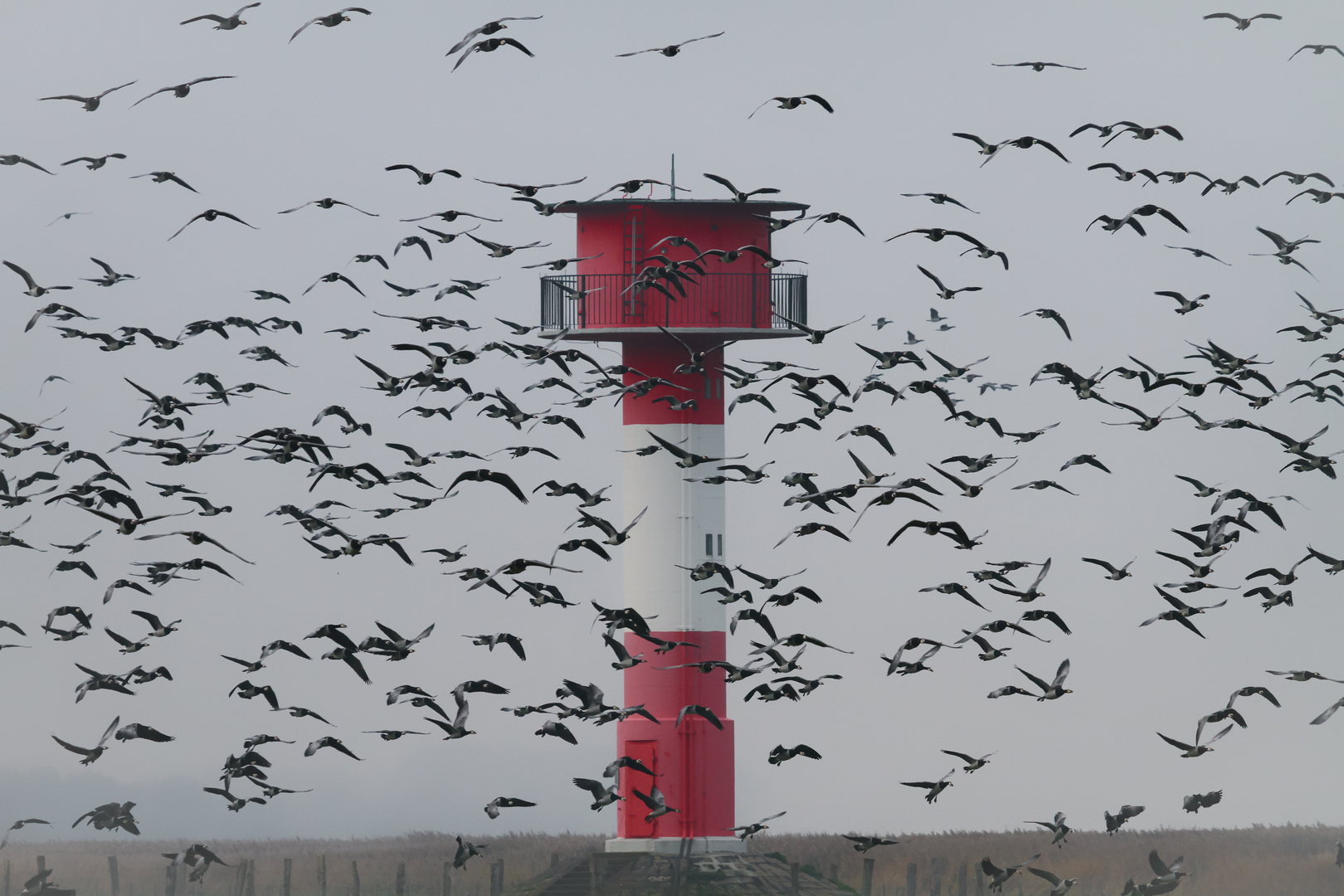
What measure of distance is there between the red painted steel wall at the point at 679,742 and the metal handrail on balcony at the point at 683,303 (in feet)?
23.8

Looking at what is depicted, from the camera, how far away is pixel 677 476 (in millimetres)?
56000

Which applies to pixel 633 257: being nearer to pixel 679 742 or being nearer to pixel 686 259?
pixel 686 259

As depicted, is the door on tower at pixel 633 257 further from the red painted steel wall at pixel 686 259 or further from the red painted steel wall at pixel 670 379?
the red painted steel wall at pixel 670 379

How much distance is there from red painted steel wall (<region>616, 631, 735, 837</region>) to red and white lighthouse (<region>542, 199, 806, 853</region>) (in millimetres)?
Answer: 27

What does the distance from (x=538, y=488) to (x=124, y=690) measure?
909 cm

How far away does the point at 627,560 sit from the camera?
185 ft

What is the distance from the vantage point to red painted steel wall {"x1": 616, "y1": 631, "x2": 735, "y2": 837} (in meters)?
55.8

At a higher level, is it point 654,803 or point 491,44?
point 491,44

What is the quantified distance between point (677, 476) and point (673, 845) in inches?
340

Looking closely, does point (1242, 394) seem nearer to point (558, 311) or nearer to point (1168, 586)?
point (1168, 586)

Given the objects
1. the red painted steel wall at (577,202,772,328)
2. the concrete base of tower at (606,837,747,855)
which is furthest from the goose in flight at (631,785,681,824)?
the red painted steel wall at (577,202,772,328)

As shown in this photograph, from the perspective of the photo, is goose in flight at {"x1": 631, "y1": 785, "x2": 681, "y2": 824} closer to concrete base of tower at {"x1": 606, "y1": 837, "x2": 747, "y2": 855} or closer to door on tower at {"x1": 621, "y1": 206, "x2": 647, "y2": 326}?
concrete base of tower at {"x1": 606, "y1": 837, "x2": 747, "y2": 855}

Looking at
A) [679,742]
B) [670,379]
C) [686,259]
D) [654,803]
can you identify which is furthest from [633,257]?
[654,803]

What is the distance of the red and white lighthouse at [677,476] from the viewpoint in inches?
2188
